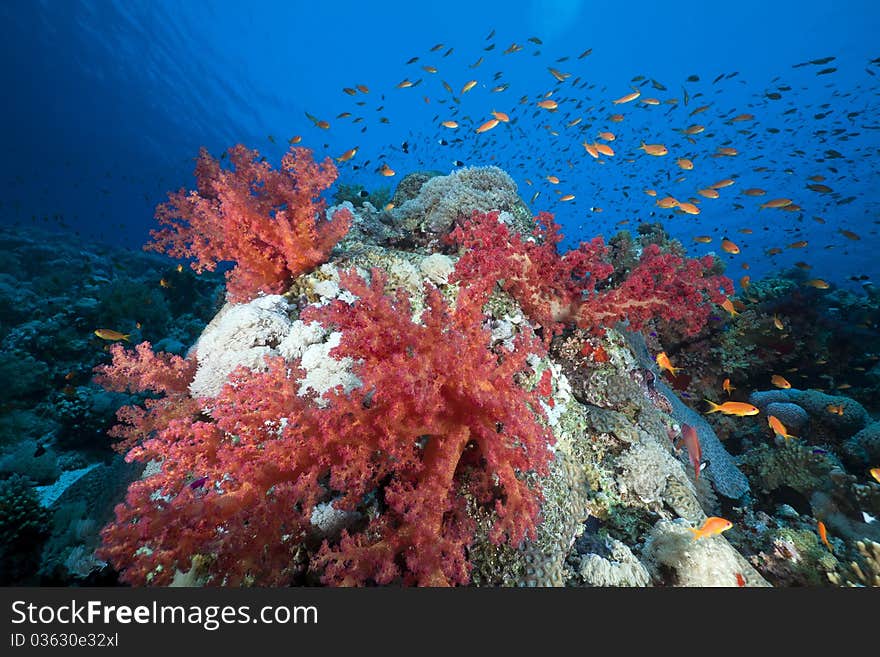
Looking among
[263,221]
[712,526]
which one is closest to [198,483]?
[263,221]

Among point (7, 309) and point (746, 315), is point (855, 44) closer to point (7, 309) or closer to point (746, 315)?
point (746, 315)

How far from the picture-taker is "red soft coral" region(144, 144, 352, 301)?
3684 millimetres

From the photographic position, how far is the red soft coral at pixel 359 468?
75.9 inches

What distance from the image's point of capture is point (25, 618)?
1.95 metres

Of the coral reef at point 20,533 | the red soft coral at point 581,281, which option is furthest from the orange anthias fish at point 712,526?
the coral reef at point 20,533

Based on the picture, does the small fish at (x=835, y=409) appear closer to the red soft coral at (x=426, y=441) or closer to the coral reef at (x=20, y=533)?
the red soft coral at (x=426, y=441)

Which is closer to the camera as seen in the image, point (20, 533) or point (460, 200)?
point (20, 533)

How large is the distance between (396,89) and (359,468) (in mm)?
34837

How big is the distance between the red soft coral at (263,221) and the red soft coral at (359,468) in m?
1.57

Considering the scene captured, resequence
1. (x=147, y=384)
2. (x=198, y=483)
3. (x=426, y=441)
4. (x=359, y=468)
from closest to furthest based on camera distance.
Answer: (x=359, y=468)
(x=198, y=483)
(x=426, y=441)
(x=147, y=384)

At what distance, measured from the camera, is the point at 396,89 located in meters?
29.8

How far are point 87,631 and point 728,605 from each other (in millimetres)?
3816

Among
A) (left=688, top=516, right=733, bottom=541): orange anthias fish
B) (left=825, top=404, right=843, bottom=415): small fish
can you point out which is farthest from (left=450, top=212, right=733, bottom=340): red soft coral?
(left=825, top=404, right=843, bottom=415): small fish

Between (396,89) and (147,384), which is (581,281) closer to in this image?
(147,384)
